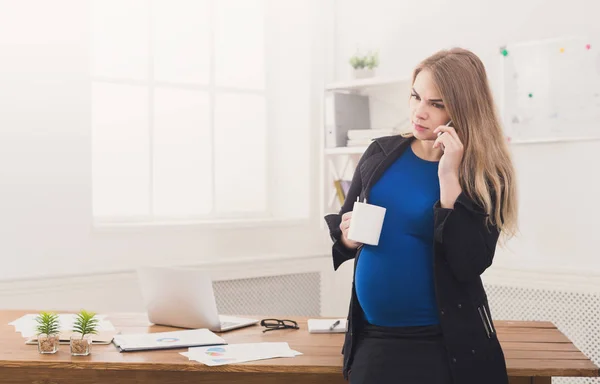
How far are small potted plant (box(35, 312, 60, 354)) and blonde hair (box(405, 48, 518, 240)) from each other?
4.05 feet

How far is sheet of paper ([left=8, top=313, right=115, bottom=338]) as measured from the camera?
246 centimetres

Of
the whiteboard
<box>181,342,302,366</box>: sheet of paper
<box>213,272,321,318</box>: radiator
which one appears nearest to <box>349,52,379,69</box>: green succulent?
the whiteboard

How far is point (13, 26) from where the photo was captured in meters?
3.39

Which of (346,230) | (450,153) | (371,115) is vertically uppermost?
(371,115)

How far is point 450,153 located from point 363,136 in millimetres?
2275

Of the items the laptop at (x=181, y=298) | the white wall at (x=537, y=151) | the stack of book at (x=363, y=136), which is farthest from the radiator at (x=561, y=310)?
the laptop at (x=181, y=298)

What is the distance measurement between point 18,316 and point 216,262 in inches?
59.1

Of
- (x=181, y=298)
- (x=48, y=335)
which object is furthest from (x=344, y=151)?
(x=48, y=335)

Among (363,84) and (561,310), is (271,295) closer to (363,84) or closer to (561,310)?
(363,84)

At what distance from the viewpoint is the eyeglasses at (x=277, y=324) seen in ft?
8.46

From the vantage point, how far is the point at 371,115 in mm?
4441

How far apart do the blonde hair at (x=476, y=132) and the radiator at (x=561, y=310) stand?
184cm

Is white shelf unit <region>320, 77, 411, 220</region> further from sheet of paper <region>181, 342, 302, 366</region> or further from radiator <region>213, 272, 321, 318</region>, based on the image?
sheet of paper <region>181, 342, 302, 366</region>

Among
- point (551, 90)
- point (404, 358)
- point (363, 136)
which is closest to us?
point (404, 358)
